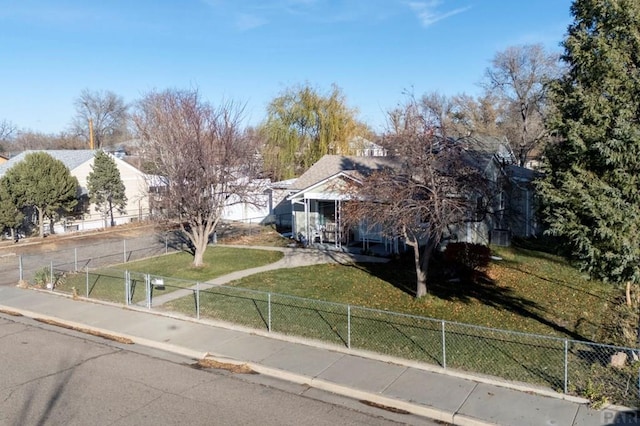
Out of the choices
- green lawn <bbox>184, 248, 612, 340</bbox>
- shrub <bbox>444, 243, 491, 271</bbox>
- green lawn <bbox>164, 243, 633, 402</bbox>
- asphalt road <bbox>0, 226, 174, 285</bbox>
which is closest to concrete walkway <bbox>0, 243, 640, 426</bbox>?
green lawn <bbox>164, 243, 633, 402</bbox>

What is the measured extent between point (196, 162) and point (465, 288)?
11227 mm

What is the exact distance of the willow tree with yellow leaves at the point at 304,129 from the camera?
38.8 metres

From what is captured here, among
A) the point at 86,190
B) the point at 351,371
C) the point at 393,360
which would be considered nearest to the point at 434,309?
the point at 393,360

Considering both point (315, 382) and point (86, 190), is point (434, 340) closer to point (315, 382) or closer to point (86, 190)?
point (315, 382)

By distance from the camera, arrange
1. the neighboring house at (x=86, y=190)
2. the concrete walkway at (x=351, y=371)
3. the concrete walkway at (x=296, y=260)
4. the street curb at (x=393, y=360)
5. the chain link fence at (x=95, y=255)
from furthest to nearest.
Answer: the neighboring house at (x=86, y=190)
the chain link fence at (x=95, y=255)
the concrete walkway at (x=296, y=260)
the street curb at (x=393, y=360)
the concrete walkway at (x=351, y=371)

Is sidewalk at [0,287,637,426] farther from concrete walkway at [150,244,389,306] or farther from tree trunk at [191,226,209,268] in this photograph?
tree trunk at [191,226,209,268]

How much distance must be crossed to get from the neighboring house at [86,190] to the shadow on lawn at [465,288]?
63.9 feet

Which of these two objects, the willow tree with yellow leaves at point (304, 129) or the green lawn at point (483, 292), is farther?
the willow tree with yellow leaves at point (304, 129)

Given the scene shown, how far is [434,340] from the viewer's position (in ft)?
36.8

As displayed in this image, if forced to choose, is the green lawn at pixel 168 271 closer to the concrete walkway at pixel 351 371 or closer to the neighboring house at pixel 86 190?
the concrete walkway at pixel 351 371

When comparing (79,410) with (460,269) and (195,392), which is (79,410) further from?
(460,269)

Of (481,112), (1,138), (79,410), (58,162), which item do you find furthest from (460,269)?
(1,138)

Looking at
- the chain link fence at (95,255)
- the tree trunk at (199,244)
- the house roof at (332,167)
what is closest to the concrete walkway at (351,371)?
the tree trunk at (199,244)

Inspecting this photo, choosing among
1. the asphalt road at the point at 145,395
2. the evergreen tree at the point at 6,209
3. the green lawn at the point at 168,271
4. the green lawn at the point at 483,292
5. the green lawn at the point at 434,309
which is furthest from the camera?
the evergreen tree at the point at 6,209
